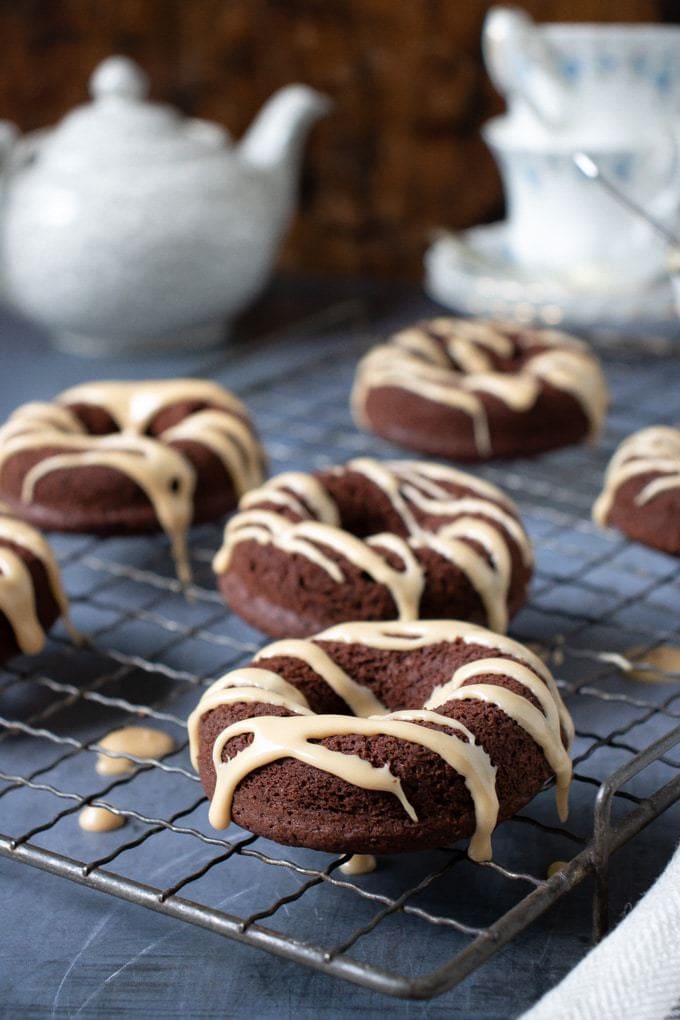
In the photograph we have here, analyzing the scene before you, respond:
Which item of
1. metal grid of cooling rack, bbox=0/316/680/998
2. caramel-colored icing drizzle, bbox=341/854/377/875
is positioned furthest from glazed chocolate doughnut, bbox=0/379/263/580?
caramel-colored icing drizzle, bbox=341/854/377/875

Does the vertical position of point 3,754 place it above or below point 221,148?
below

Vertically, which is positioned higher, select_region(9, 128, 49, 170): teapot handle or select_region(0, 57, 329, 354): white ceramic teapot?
select_region(9, 128, 49, 170): teapot handle

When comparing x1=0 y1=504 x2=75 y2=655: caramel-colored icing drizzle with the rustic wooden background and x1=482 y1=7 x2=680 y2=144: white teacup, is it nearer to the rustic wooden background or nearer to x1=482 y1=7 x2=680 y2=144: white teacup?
x1=482 y1=7 x2=680 y2=144: white teacup

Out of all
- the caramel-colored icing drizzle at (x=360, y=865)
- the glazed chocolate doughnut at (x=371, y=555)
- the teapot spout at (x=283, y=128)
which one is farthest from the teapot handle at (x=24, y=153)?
the caramel-colored icing drizzle at (x=360, y=865)

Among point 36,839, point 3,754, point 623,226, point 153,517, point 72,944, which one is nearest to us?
point 72,944

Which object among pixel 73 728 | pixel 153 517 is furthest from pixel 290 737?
pixel 153 517

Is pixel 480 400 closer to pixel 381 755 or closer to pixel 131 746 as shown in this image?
pixel 131 746

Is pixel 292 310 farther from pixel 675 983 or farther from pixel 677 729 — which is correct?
pixel 675 983
